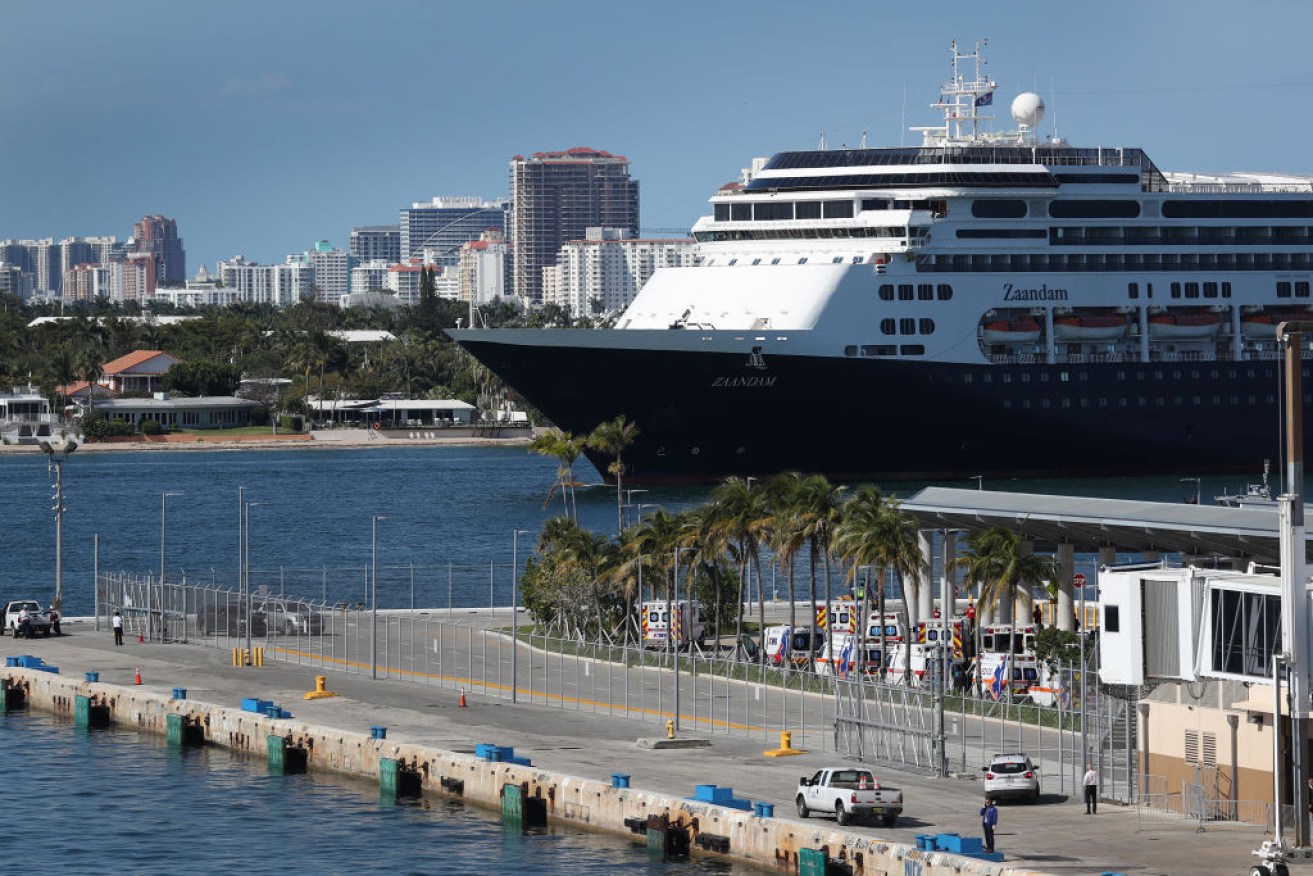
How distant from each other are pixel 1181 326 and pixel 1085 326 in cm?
533

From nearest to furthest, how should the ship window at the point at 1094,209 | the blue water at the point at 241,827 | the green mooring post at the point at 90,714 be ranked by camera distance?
the blue water at the point at 241,827 < the green mooring post at the point at 90,714 < the ship window at the point at 1094,209

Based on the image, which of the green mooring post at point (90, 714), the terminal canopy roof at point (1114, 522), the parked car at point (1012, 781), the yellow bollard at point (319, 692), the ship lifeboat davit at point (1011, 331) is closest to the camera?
the parked car at point (1012, 781)

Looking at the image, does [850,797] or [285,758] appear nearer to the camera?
[850,797]

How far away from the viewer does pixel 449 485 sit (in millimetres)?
141250

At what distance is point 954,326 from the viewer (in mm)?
112812

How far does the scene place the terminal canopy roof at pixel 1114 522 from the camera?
47438mm

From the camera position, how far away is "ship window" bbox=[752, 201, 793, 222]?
113m

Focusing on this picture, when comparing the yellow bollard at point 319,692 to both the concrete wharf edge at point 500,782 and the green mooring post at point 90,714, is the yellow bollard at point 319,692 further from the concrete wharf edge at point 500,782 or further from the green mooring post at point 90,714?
the green mooring post at point 90,714

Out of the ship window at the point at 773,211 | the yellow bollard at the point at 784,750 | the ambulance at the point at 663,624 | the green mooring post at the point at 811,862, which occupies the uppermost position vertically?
the ship window at the point at 773,211

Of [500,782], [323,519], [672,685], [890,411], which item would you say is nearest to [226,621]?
[672,685]

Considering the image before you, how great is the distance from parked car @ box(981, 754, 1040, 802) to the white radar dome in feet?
281

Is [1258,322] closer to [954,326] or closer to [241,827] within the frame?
[954,326]

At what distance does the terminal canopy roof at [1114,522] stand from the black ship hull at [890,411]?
163 ft

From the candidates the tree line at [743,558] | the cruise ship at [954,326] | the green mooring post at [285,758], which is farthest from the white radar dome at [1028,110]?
the green mooring post at [285,758]
